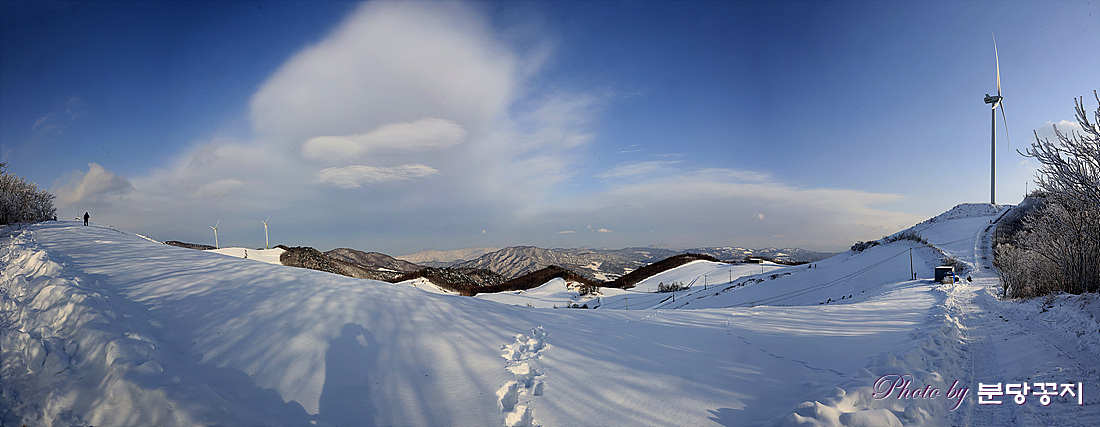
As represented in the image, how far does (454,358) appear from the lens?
4.31 m

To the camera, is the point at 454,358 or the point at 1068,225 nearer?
the point at 454,358

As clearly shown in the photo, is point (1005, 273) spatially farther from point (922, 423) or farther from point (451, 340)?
point (451, 340)

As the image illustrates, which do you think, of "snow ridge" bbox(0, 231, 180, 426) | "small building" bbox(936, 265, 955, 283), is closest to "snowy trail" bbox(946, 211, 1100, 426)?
"small building" bbox(936, 265, 955, 283)

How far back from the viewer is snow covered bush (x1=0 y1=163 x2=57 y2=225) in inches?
606

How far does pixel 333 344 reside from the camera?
4121 mm

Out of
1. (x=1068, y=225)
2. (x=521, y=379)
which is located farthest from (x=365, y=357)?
(x=1068, y=225)

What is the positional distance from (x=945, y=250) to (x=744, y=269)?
30.7 feet

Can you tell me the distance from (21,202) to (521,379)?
25.1 metres

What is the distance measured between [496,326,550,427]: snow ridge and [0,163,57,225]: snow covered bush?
76.2 feet

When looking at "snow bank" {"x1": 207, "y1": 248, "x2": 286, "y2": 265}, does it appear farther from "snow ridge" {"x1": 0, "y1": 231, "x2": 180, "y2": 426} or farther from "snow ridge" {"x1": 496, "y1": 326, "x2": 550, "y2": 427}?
"snow ridge" {"x1": 496, "y1": 326, "x2": 550, "y2": 427}

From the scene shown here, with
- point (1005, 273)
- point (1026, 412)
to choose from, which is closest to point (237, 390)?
point (1026, 412)

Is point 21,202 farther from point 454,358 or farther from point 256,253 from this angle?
point 454,358

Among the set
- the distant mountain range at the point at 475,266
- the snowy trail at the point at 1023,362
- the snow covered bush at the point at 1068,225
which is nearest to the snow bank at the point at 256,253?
the distant mountain range at the point at 475,266

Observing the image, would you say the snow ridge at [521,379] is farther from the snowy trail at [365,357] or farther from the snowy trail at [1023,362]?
the snowy trail at [1023,362]
